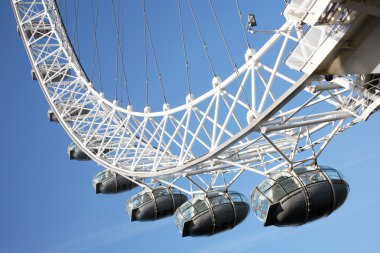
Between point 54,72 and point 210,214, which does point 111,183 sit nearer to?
point 54,72

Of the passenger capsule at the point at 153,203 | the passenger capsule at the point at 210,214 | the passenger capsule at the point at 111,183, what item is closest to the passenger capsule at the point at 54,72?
the passenger capsule at the point at 111,183

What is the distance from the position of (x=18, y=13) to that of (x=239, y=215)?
77.7 ft

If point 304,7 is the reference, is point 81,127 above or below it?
below

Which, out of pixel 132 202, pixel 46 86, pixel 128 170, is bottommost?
pixel 132 202

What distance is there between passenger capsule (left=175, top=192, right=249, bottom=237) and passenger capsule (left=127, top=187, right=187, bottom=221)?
4620 millimetres

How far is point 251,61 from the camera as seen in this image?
53.9 ft

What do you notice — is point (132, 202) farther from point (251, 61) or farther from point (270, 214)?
point (251, 61)

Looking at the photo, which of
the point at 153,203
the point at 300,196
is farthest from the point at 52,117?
the point at 300,196

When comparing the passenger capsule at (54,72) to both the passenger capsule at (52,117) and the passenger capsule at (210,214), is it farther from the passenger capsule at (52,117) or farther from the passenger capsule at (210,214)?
the passenger capsule at (210,214)

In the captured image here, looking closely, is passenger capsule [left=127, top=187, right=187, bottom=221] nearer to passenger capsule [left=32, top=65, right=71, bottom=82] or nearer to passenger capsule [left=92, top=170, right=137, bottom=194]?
passenger capsule [left=92, top=170, right=137, bottom=194]

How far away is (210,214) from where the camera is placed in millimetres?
22062

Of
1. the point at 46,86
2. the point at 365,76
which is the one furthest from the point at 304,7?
the point at 46,86

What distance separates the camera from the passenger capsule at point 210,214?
22.1m

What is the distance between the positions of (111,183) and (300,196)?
17.0 meters
